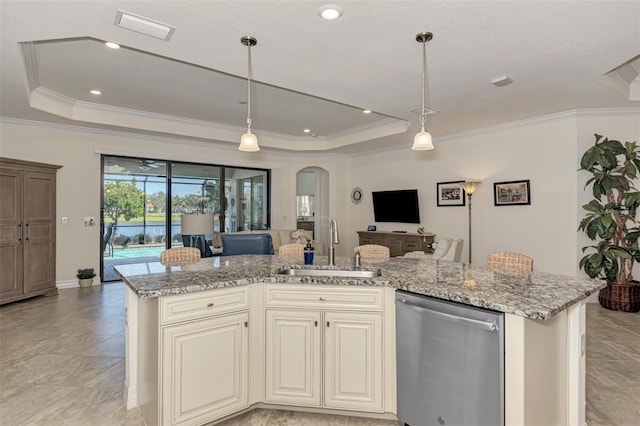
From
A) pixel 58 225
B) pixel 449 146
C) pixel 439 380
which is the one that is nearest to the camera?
pixel 439 380

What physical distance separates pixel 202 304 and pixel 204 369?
0.38m

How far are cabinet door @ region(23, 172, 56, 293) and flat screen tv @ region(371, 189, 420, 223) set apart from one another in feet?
18.9

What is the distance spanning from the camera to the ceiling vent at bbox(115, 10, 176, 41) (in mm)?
2512

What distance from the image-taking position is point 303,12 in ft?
8.08

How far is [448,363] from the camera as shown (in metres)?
1.85

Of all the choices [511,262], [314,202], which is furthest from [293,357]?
[314,202]

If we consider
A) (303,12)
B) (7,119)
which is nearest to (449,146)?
(303,12)

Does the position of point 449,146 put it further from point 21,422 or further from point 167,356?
point 21,422

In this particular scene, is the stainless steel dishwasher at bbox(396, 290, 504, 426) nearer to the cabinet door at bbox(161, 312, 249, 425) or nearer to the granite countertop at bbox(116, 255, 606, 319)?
the granite countertop at bbox(116, 255, 606, 319)

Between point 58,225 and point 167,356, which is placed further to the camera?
point 58,225

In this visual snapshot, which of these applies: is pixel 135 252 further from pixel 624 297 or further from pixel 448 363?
pixel 624 297

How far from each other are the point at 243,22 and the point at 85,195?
494 cm

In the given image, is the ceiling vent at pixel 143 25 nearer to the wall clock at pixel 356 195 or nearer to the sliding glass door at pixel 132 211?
the sliding glass door at pixel 132 211

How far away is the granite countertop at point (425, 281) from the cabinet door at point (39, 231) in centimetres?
361
